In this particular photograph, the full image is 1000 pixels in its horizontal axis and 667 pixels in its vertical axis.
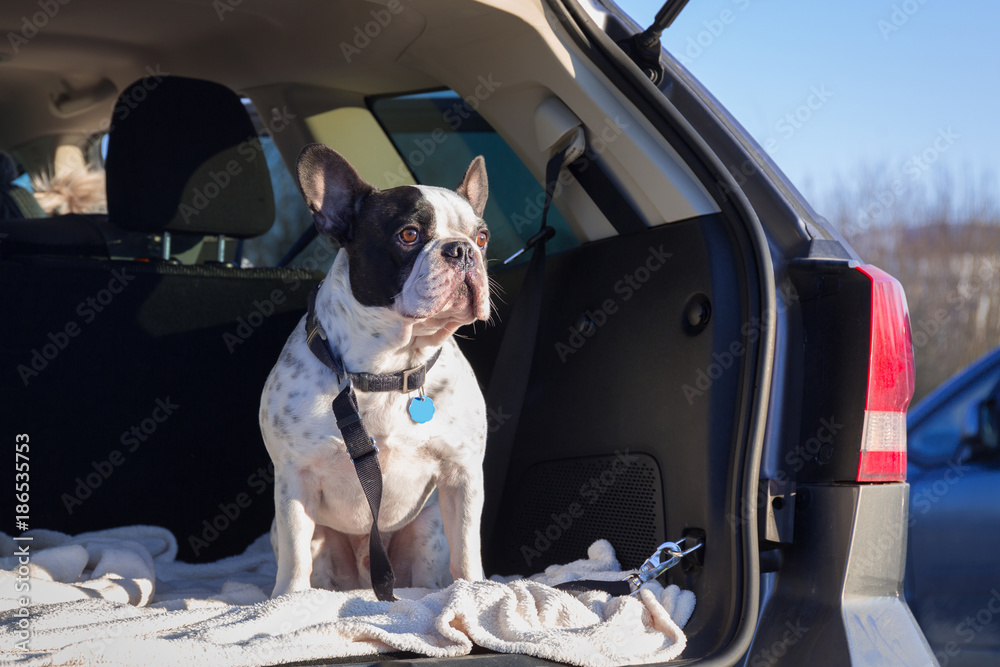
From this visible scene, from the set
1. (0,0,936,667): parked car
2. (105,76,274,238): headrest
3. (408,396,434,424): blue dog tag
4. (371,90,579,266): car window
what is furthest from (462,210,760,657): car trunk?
(105,76,274,238): headrest

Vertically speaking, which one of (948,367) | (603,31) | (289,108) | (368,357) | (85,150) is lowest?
(948,367)

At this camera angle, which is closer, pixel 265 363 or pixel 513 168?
pixel 513 168

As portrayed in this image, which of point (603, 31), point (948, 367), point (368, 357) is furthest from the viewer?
point (948, 367)

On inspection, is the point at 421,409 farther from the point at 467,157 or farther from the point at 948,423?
the point at 948,423

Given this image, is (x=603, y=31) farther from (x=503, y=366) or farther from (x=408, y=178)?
(x=408, y=178)

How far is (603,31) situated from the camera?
81.2 inches

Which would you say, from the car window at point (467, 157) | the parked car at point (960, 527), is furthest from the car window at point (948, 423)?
the car window at point (467, 157)

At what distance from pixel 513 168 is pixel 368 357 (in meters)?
0.87

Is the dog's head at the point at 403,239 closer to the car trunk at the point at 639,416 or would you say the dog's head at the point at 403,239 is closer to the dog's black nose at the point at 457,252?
the dog's black nose at the point at 457,252

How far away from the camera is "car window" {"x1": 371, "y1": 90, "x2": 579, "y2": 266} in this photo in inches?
107

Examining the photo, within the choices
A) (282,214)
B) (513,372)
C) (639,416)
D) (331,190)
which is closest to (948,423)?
(639,416)

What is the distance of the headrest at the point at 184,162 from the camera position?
2.60 metres

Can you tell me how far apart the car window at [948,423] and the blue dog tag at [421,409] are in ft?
5.63

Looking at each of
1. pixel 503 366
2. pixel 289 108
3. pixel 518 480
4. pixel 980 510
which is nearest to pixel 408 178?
pixel 289 108
